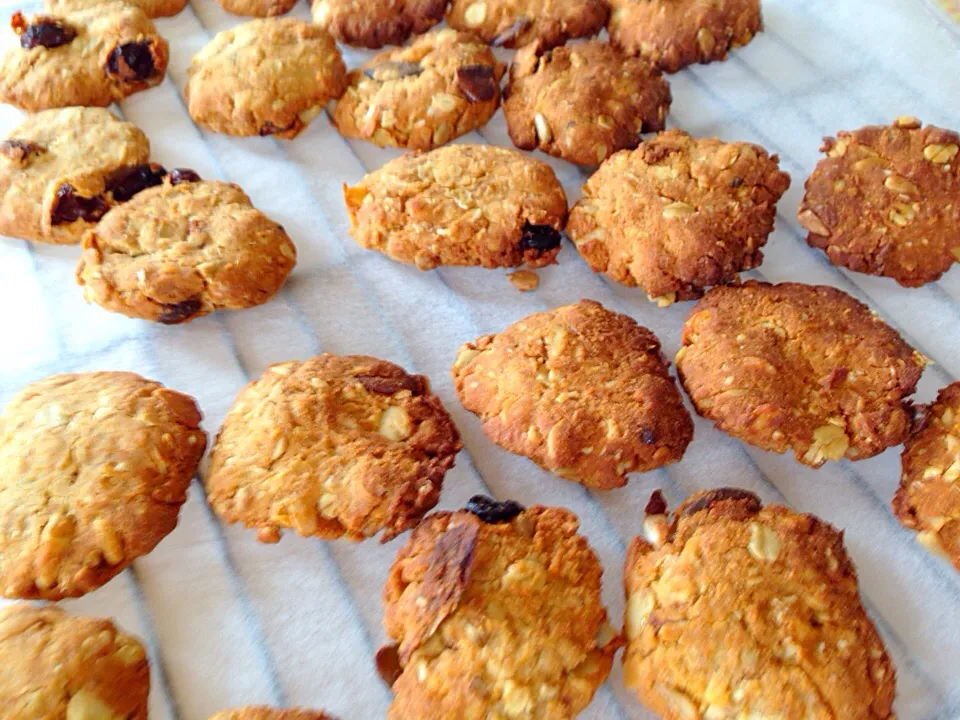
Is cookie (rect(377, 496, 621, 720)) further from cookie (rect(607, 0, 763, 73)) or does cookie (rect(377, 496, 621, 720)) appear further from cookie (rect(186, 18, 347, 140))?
cookie (rect(607, 0, 763, 73))

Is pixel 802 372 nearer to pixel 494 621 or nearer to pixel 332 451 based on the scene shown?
pixel 494 621

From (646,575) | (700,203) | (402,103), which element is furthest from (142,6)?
(646,575)

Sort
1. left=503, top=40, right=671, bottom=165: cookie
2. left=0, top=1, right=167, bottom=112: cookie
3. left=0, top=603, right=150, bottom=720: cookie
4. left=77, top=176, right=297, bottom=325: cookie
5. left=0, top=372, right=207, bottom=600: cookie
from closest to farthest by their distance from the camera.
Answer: left=0, top=603, right=150, bottom=720: cookie → left=0, top=372, right=207, bottom=600: cookie → left=77, top=176, right=297, bottom=325: cookie → left=503, top=40, right=671, bottom=165: cookie → left=0, top=1, right=167, bottom=112: cookie

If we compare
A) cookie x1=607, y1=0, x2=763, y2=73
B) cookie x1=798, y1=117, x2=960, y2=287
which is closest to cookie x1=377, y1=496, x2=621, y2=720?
cookie x1=798, y1=117, x2=960, y2=287

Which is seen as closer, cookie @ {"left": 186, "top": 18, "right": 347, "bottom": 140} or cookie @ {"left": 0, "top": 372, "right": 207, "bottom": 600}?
cookie @ {"left": 0, "top": 372, "right": 207, "bottom": 600}

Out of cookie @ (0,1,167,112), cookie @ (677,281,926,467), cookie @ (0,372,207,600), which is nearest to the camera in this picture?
cookie @ (0,372,207,600)

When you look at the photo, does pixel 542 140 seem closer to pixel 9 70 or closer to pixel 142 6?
pixel 142 6
